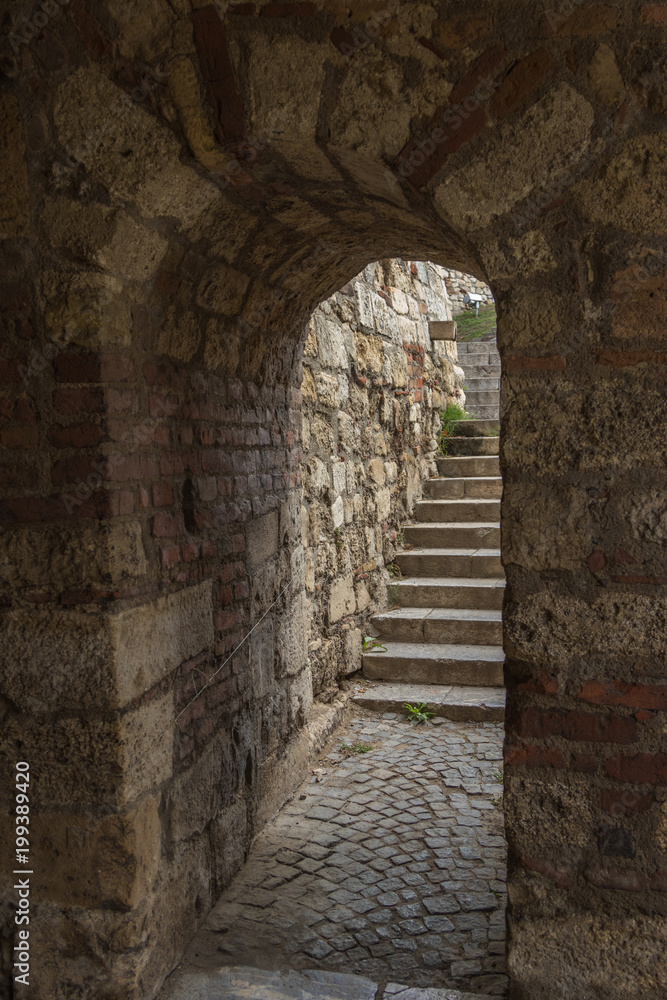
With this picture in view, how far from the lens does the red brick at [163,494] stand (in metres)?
2.14

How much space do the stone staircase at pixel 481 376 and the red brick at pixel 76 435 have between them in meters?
5.65

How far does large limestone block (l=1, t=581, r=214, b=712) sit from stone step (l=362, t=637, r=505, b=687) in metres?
2.64

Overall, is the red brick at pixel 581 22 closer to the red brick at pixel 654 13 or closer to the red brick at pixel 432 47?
the red brick at pixel 654 13

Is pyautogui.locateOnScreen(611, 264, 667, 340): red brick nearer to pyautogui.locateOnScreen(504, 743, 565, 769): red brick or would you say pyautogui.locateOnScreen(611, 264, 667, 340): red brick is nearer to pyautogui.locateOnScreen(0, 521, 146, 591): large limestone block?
pyautogui.locateOnScreen(504, 743, 565, 769): red brick

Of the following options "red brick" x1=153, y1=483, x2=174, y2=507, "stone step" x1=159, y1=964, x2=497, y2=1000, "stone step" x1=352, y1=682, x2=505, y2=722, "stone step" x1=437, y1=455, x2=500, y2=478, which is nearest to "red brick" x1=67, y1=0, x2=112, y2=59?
"red brick" x1=153, y1=483, x2=174, y2=507

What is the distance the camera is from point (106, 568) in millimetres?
1913

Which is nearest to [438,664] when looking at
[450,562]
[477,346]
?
[450,562]

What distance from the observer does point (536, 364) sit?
1.70 m

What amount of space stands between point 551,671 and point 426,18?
1463 millimetres

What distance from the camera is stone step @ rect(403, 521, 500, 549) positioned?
5473 millimetres

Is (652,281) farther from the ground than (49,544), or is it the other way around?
(652,281)

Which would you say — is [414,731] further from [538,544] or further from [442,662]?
[538,544]

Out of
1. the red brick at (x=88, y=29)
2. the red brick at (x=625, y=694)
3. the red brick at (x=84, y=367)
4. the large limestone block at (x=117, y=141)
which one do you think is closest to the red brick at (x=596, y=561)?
the red brick at (x=625, y=694)

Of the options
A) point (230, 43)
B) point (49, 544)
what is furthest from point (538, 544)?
point (230, 43)
